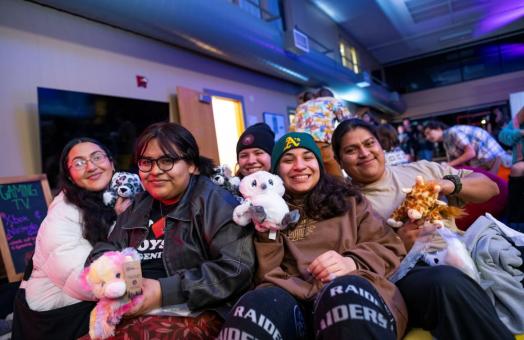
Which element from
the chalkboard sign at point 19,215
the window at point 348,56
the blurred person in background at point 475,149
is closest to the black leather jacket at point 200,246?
the chalkboard sign at point 19,215

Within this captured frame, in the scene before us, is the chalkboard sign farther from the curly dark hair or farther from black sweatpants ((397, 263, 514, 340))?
black sweatpants ((397, 263, 514, 340))

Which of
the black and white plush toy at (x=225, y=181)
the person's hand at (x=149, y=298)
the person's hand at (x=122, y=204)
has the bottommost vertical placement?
the person's hand at (x=149, y=298)

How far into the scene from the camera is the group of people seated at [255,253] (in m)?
1.07

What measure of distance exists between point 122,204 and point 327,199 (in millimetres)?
973

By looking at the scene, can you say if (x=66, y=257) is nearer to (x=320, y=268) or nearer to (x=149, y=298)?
(x=149, y=298)

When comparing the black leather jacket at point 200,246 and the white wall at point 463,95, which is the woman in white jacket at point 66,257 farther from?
the white wall at point 463,95

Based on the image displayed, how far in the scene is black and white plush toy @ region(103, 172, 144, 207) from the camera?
1.74 meters

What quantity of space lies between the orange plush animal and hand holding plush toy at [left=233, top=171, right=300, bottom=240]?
1.47ft

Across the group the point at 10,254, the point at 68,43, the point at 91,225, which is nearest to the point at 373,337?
the point at 91,225

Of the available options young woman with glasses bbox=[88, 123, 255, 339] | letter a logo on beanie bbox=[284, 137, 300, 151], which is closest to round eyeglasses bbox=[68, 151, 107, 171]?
young woman with glasses bbox=[88, 123, 255, 339]

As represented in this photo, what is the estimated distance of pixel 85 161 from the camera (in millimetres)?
1724

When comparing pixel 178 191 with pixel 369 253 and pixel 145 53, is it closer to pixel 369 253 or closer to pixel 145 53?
pixel 369 253

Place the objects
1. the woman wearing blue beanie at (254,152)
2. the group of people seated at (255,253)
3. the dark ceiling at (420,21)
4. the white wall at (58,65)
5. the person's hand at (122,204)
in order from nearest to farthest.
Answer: the group of people seated at (255,253) → the person's hand at (122,204) → the woman wearing blue beanie at (254,152) → the white wall at (58,65) → the dark ceiling at (420,21)

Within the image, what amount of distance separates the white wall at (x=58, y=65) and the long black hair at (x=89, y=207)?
124 centimetres
